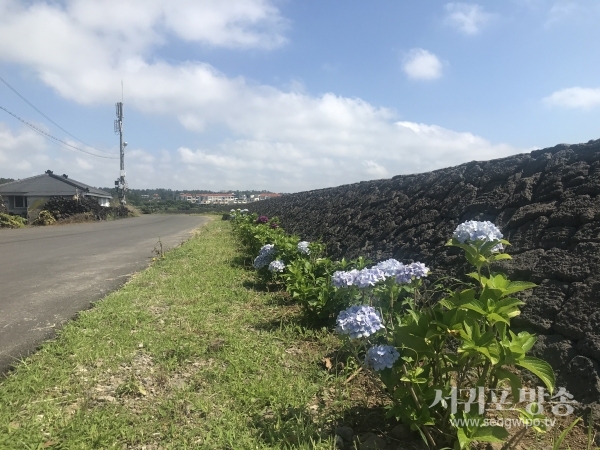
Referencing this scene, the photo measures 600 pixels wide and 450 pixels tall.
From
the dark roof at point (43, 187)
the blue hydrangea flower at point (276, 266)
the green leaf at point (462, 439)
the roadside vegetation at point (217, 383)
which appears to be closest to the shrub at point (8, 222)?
the dark roof at point (43, 187)

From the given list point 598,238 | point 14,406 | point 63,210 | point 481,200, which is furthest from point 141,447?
point 63,210

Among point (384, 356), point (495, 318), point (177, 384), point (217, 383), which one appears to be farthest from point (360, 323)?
point (177, 384)

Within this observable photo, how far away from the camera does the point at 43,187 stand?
3356 cm

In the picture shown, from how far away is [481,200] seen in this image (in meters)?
4.27

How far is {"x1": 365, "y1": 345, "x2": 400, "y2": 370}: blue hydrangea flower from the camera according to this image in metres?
2.13

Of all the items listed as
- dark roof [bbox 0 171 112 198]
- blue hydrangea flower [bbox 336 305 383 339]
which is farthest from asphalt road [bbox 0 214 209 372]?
dark roof [bbox 0 171 112 198]

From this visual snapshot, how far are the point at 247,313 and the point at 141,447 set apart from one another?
2.52 metres

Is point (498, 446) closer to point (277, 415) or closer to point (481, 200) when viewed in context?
point (277, 415)

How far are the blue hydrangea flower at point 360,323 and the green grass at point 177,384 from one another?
0.64 m

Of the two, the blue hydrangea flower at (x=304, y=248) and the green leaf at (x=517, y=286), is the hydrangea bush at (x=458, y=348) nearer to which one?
the green leaf at (x=517, y=286)

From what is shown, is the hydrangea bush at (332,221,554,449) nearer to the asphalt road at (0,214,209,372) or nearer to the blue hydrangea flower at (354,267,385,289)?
the blue hydrangea flower at (354,267,385,289)

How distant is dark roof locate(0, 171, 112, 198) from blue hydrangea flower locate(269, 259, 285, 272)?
3222cm

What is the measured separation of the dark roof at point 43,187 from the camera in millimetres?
31953

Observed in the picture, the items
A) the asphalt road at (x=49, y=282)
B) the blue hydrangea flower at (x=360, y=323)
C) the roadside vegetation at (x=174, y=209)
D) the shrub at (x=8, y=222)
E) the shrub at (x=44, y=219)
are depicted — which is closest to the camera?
the blue hydrangea flower at (x=360, y=323)
